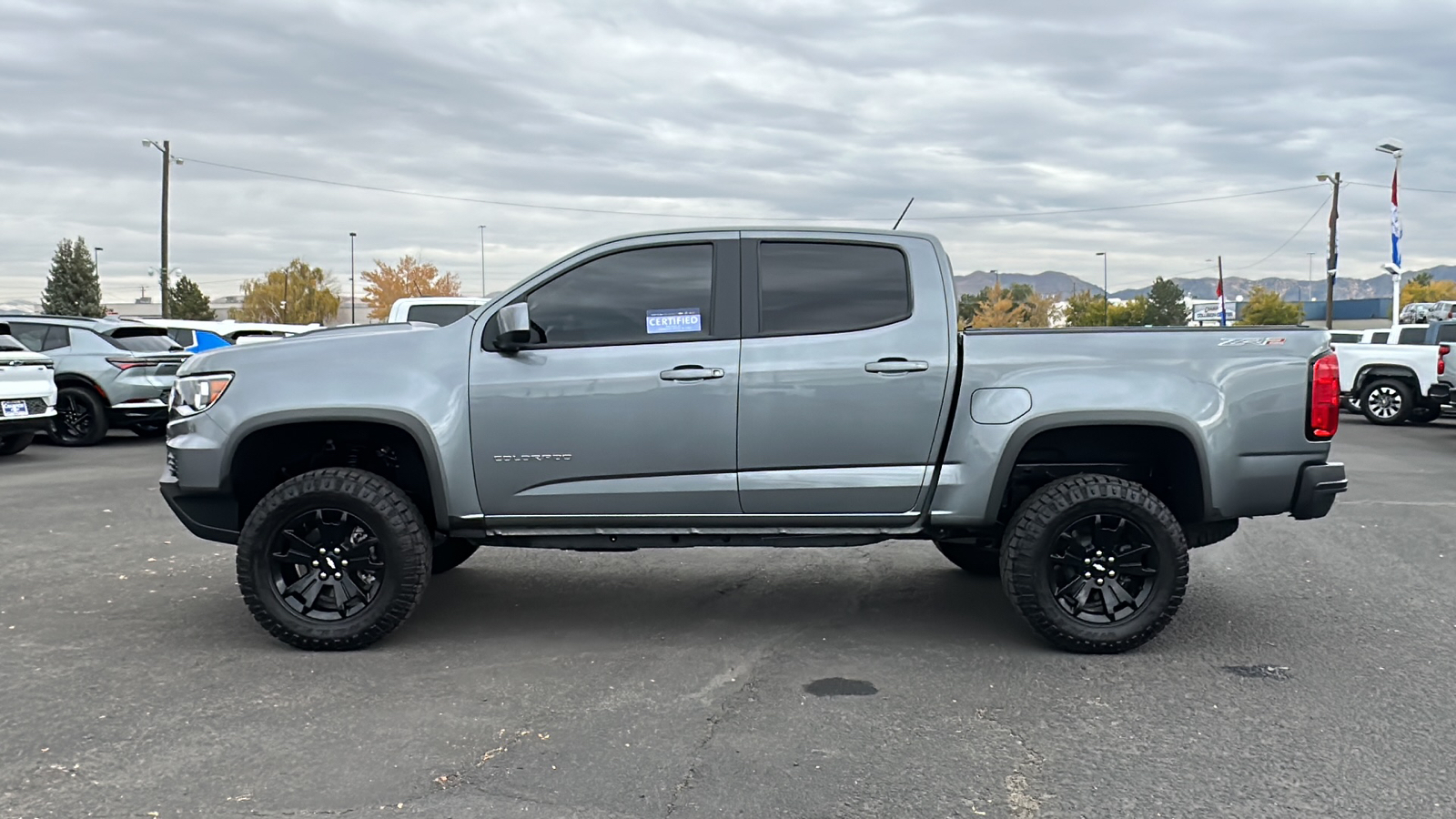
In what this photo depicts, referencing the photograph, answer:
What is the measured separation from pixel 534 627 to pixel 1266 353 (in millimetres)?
3715

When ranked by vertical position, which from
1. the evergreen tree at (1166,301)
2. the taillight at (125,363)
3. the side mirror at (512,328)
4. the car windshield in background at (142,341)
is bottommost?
the taillight at (125,363)

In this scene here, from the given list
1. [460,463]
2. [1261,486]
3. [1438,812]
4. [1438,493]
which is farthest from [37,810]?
[1438,493]

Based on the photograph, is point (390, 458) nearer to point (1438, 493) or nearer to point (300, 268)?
point (1438, 493)

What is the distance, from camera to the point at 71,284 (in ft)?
310

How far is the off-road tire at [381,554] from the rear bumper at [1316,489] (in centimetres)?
402

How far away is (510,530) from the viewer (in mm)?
5672

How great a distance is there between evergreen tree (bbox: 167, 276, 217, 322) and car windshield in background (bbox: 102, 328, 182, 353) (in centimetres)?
7779

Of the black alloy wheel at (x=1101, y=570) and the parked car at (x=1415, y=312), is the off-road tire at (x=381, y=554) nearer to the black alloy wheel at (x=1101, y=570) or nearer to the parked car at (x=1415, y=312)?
the black alloy wheel at (x=1101, y=570)

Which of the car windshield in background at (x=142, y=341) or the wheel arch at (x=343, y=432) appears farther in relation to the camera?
the car windshield in background at (x=142, y=341)

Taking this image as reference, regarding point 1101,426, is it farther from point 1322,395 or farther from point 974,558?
point 974,558

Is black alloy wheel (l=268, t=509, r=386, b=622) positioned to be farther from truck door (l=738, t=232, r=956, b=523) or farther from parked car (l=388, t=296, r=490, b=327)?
parked car (l=388, t=296, r=490, b=327)

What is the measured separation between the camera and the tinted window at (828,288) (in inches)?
224

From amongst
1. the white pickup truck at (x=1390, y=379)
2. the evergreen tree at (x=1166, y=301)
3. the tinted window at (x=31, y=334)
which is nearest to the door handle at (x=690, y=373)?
the tinted window at (x=31, y=334)

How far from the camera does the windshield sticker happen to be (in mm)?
5656
